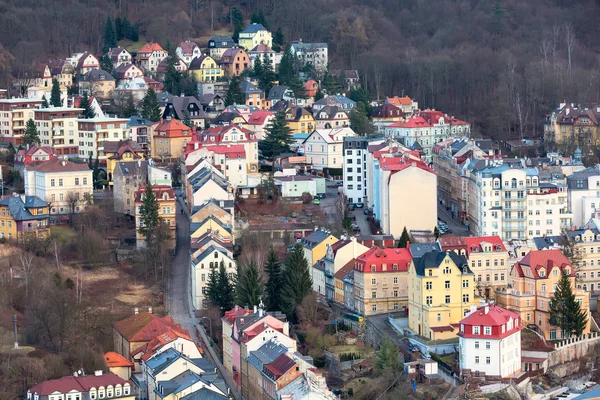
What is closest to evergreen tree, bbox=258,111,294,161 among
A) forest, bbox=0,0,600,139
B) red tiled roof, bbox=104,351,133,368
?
forest, bbox=0,0,600,139

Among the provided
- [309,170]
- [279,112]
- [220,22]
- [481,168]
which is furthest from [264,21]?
[481,168]

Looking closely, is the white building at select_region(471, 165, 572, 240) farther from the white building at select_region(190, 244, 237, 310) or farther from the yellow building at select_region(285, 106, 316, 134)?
the yellow building at select_region(285, 106, 316, 134)

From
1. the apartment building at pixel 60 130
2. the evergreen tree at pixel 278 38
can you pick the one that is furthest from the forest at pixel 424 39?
the apartment building at pixel 60 130

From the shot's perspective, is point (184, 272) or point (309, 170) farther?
point (309, 170)

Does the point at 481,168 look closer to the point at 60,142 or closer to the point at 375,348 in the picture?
the point at 375,348

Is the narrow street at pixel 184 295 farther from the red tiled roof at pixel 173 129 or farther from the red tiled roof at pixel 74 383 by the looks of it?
the red tiled roof at pixel 173 129

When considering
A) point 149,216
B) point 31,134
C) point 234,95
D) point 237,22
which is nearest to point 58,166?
point 149,216

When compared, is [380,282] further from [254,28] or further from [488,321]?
[254,28]
